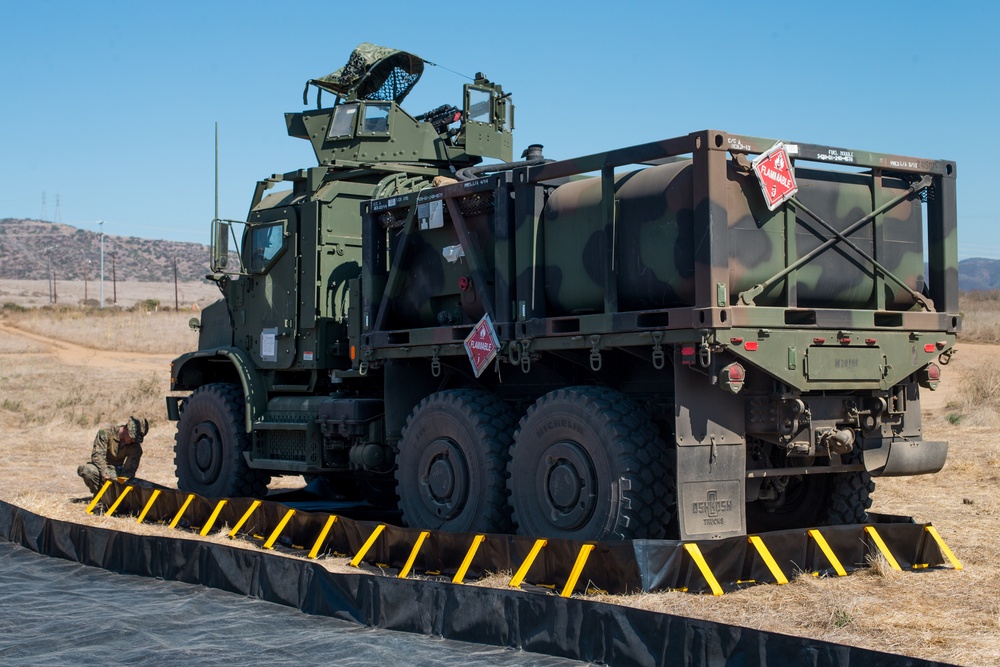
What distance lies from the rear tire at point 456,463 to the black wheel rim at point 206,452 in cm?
345

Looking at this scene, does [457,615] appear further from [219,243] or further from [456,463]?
[219,243]

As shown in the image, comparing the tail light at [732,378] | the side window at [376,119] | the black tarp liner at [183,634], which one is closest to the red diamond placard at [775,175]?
the tail light at [732,378]

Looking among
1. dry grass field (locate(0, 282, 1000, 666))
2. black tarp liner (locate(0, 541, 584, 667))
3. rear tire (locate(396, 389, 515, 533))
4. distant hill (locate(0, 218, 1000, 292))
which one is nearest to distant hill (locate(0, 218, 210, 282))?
distant hill (locate(0, 218, 1000, 292))

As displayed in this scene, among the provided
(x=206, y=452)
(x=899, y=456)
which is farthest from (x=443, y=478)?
(x=206, y=452)

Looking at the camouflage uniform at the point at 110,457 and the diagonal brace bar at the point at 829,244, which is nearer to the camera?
the diagonal brace bar at the point at 829,244

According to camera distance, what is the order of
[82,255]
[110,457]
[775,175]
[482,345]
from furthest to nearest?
[82,255] → [110,457] → [482,345] → [775,175]

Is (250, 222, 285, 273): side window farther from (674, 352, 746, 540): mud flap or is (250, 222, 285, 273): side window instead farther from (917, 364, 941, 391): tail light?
(917, 364, 941, 391): tail light

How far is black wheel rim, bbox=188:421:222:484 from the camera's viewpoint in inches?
519

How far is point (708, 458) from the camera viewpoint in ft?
26.3

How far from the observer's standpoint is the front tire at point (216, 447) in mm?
12930

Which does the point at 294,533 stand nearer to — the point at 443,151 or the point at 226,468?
the point at 226,468

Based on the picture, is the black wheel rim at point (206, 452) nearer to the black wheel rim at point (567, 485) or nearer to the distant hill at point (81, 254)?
the black wheel rim at point (567, 485)

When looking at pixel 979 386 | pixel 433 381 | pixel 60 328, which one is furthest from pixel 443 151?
pixel 60 328

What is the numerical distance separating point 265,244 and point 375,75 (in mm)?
2468
